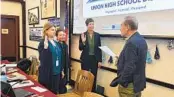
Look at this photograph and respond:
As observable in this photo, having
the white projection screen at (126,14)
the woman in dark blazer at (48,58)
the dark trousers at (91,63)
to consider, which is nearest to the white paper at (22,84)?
the woman in dark blazer at (48,58)

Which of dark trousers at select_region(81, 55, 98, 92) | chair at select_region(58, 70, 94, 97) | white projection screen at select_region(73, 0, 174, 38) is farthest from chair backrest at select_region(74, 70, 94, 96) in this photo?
white projection screen at select_region(73, 0, 174, 38)

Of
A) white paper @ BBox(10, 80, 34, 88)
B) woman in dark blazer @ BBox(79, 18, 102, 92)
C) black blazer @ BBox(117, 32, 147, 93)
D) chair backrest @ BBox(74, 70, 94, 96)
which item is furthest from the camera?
woman in dark blazer @ BBox(79, 18, 102, 92)

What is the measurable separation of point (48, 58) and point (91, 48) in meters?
0.97

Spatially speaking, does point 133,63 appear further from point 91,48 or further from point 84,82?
point 91,48

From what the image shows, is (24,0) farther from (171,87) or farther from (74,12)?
(171,87)

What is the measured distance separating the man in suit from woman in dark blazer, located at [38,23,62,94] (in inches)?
41.9

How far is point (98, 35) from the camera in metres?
3.76

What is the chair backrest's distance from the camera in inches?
113

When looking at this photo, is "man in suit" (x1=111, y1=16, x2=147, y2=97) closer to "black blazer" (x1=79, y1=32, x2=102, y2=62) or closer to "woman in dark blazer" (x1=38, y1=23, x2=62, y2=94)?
"woman in dark blazer" (x1=38, y1=23, x2=62, y2=94)

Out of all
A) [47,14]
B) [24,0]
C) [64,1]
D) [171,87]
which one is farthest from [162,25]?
[24,0]

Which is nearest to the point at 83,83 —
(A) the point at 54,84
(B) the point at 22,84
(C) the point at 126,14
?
(A) the point at 54,84

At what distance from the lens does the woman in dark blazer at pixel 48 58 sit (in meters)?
3.00

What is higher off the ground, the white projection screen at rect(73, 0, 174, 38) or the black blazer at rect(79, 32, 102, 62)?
the white projection screen at rect(73, 0, 174, 38)

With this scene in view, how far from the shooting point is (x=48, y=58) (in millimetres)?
3020
